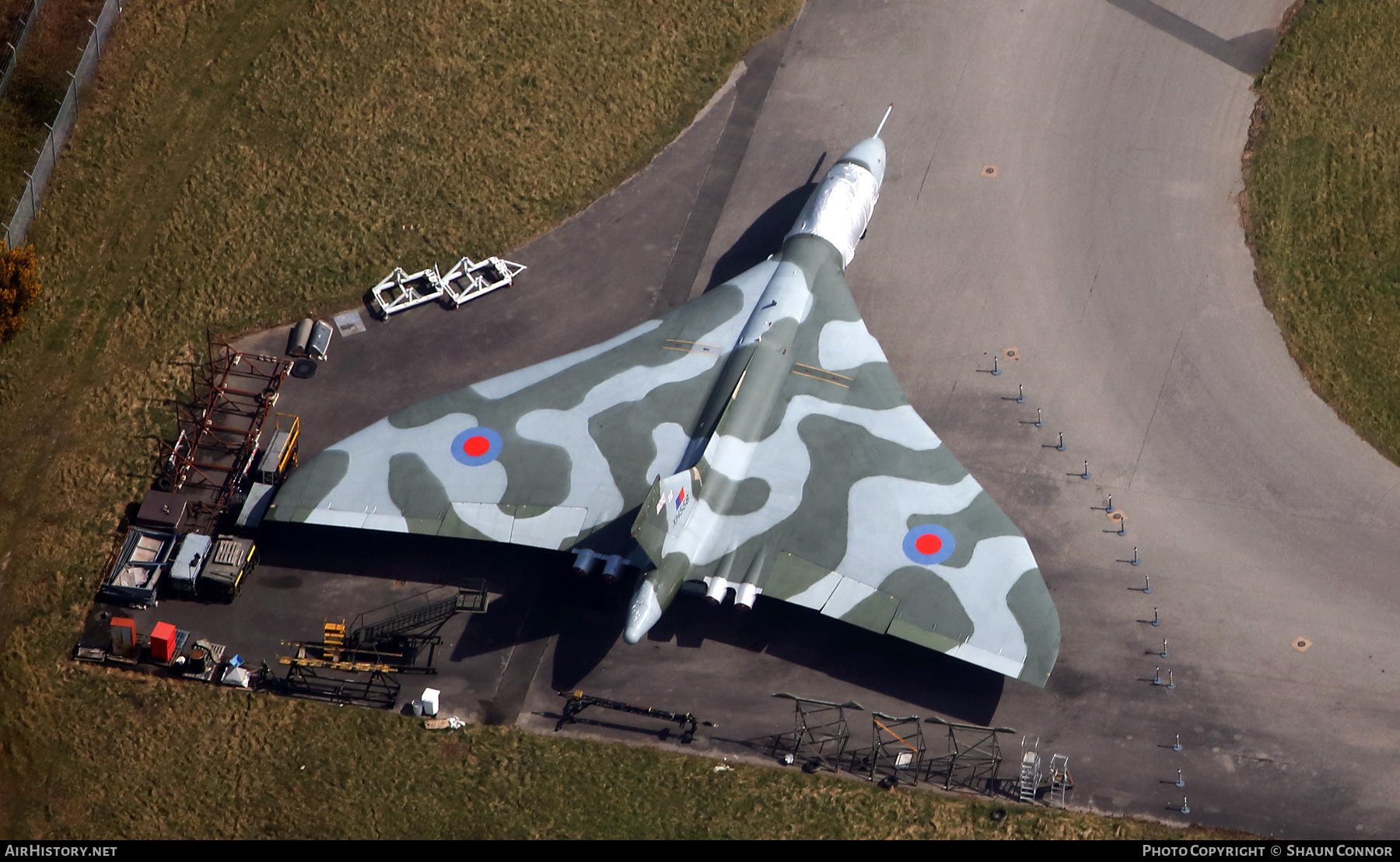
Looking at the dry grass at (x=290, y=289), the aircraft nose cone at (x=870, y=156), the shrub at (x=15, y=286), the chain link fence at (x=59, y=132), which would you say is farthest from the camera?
the chain link fence at (x=59, y=132)

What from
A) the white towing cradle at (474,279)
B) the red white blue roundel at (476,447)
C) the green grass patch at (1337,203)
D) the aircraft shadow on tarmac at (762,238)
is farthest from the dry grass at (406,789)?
the aircraft shadow on tarmac at (762,238)

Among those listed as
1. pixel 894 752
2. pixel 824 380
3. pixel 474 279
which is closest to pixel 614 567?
pixel 824 380

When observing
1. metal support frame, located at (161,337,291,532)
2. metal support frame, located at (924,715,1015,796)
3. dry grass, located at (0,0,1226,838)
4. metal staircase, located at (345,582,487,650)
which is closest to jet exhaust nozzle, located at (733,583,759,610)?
dry grass, located at (0,0,1226,838)

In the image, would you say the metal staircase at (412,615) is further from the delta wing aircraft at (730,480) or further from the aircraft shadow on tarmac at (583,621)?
the delta wing aircraft at (730,480)

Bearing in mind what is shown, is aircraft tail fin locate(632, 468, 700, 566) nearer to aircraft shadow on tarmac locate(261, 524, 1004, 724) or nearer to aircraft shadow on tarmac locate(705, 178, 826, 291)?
aircraft shadow on tarmac locate(261, 524, 1004, 724)

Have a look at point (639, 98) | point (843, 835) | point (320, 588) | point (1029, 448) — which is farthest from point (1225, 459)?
point (320, 588)

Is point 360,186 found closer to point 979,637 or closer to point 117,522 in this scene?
point 117,522

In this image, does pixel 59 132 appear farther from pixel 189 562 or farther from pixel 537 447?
pixel 537 447
